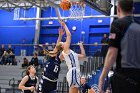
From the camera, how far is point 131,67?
4117 millimetres

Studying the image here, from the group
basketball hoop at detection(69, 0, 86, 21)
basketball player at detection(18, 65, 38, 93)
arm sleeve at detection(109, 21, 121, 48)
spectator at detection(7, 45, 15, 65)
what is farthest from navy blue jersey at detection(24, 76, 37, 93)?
spectator at detection(7, 45, 15, 65)

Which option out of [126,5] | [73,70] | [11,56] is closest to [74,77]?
[73,70]

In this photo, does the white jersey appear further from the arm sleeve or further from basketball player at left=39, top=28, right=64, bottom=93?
the arm sleeve

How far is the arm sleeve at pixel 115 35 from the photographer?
4.16 m

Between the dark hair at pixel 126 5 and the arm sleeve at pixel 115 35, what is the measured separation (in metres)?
0.19

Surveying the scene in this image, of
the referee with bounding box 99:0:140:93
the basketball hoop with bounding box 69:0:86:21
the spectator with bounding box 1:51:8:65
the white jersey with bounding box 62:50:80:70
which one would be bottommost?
the spectator with bounding box 1:51:8:65

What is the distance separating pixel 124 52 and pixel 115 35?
23 centimetres

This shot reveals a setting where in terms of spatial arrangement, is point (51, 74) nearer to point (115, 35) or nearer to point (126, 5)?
point (115, 35)

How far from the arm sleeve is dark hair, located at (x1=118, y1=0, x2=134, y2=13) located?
0.19 m

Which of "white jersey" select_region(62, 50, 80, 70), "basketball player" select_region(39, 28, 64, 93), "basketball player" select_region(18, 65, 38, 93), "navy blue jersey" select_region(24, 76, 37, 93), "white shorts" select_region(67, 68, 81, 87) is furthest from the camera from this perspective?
"navy blue jersey" select_region(24, 76, 37, 93)

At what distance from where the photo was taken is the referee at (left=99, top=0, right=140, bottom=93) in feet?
13.5

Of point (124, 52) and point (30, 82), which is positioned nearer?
point (124, 52)

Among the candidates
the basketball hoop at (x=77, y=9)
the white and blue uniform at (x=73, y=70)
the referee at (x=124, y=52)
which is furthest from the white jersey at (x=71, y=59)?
the basketball hoop at (x=77, y=9)

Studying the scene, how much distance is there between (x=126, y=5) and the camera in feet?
13.7
